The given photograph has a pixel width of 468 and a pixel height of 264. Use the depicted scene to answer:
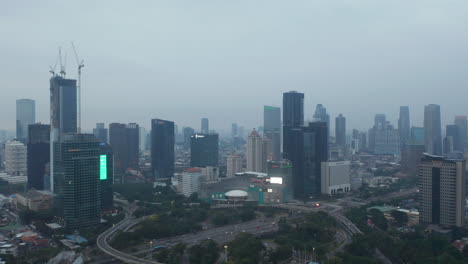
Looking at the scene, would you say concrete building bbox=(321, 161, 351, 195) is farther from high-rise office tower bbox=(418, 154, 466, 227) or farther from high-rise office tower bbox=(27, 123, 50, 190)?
high-rise office tower bbox=(27, 123, 50, 190)

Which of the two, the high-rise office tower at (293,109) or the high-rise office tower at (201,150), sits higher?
the high-rise office tower at (293,109)

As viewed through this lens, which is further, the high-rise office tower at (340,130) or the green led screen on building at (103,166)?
the high-rise office tower at (340,130)

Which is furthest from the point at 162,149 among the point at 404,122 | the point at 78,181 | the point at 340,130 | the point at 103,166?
the point at 404,122

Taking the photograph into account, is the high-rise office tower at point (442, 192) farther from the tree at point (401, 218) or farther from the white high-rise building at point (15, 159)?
the white high-rise building at point (15, 159)

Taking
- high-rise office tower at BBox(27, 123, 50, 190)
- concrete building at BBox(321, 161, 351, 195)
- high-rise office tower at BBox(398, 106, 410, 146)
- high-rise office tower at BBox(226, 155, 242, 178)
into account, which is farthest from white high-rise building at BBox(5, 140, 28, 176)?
high-rise office tower at BBox(398, 106, 410, 146)

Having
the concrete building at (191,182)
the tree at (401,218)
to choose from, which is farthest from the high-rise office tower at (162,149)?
the tree at (401,218)

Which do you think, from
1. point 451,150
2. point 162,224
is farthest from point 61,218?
point 451,150
